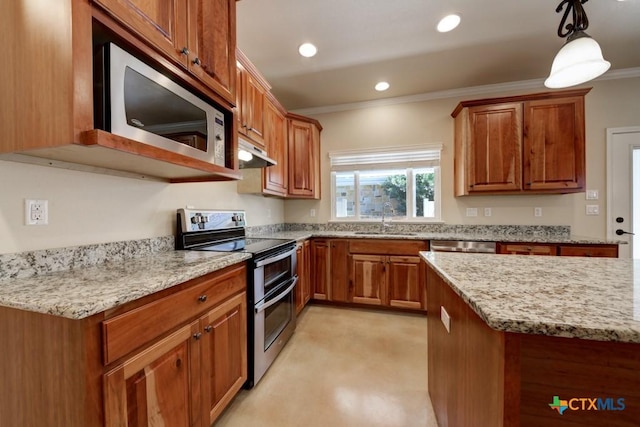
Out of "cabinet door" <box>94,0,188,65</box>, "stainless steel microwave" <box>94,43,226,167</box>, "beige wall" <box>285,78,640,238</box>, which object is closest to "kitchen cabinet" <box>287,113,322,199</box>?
"beige wall" <box>285,78,640,238</box>

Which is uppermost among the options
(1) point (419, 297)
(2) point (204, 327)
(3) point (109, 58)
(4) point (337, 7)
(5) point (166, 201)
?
(4) point (337, 7)

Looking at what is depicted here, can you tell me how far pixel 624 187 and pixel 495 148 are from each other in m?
1.43

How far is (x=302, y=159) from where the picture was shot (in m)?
3.27

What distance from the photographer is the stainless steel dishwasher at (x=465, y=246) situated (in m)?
2.54

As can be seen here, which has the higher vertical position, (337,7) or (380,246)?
(337,7)

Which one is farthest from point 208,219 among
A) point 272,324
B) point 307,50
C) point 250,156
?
point 307,50

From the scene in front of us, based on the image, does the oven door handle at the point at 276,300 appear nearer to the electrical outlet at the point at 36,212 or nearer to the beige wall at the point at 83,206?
the beige wall at the point at 83,206

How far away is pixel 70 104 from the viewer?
0.81 metres

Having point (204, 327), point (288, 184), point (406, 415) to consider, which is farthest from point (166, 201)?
point (406, 415)

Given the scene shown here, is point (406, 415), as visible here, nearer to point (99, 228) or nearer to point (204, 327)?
point (204, 327)

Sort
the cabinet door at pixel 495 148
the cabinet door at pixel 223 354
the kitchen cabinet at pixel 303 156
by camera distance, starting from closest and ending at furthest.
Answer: the cabinet door at pixel 223 354, the cabinet door at pixel 495 148, the kitchen cabinet at pixel 303 156

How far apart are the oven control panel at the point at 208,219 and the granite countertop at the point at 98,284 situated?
463 mm

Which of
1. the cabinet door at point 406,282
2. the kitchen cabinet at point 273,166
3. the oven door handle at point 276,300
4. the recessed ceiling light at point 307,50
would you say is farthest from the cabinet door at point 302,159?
the cabinet door at point 406,282

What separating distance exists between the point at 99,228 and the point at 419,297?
9.20 feet
